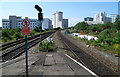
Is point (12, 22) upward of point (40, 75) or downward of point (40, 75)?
upward

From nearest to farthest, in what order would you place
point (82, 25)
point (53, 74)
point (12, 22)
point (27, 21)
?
point (27, 21) < point (53, 74) < point (82, 25) < point (12, 22)

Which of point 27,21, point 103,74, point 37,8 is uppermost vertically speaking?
point 37,8

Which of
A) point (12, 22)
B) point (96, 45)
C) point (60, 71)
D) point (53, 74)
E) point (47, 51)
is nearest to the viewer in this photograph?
point (53, 74)

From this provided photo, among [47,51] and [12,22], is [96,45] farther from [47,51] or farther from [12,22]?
[12,22]

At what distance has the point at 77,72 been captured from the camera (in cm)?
805

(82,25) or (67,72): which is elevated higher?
(82,25)

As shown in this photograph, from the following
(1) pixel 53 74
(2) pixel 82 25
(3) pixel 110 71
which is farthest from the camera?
(2) pixel 82 25

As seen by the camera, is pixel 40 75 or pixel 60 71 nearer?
pixel 40 75

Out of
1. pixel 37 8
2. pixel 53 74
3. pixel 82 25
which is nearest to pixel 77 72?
pixel 53 74

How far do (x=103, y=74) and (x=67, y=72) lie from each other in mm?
2008

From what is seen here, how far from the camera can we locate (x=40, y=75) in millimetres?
7426

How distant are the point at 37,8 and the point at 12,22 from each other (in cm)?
11450

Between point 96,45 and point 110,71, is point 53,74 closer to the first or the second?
point 110,71

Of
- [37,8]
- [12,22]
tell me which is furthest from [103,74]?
[12,22]
